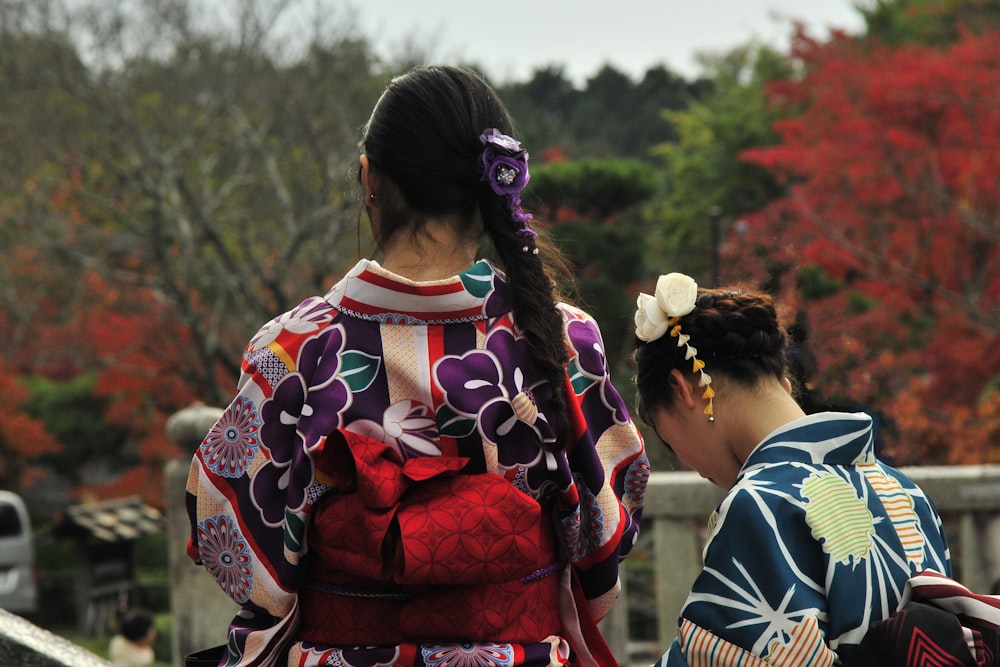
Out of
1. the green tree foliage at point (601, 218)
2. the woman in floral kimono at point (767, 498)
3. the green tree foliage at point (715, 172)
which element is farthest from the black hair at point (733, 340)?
the green tree foliage at point (715, 172)

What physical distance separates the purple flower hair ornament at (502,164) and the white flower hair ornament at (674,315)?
1.00 feet

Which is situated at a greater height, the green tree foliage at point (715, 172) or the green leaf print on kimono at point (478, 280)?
the green leaf print on kimono at point (478, 280)

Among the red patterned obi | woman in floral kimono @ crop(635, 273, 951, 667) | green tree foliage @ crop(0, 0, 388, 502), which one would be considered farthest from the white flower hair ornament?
green tree foliage @ crop(0, 0, 388, 502)

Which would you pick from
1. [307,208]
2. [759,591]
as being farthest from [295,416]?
[307,208]

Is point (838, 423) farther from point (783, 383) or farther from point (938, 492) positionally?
point (938, 492)

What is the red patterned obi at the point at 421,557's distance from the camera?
5.32ft

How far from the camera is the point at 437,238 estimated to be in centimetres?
182

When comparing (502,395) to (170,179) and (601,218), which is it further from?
(170,179)

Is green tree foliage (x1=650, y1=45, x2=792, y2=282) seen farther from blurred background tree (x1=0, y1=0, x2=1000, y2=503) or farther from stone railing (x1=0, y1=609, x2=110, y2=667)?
stone railing (x1=0, y1=609, x2=110, y2=667)

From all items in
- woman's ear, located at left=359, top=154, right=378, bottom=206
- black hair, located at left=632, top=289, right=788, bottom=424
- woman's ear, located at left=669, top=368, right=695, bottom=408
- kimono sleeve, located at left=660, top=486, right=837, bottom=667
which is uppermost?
woman's ear, located at left=359, top=154, right=378, bottom=206

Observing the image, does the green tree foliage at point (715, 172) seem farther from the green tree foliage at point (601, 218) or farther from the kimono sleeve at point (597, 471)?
the kimono sleeve at point (597, 471)

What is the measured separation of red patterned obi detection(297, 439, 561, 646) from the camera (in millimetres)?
1620

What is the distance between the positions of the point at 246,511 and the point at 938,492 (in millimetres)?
3080

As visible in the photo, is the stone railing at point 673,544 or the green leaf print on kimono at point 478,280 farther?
the stone railing at point 673,544
